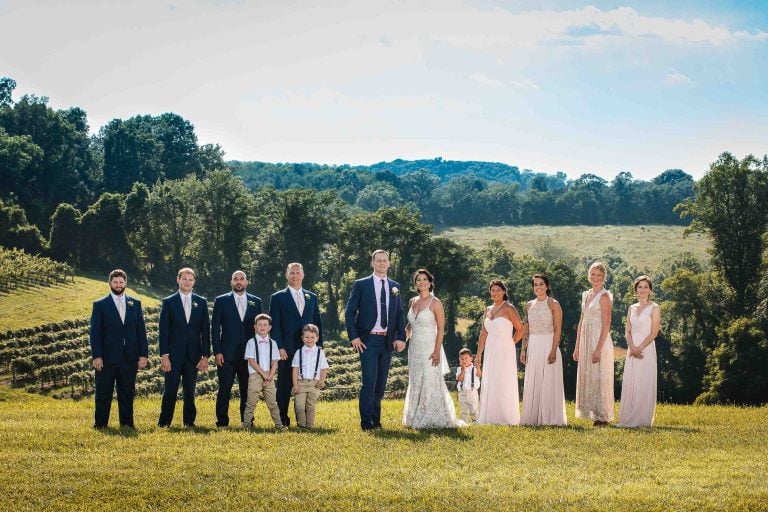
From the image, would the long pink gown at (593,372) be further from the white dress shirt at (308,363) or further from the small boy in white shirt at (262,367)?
the small boy in white shirt at (262,367)

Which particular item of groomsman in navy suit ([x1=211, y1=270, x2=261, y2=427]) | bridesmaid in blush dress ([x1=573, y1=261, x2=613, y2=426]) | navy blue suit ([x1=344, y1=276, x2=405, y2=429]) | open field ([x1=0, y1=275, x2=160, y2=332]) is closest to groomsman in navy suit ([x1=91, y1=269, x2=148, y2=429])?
groomsman in navy suit ([x1=211, y1=270, x2=261, y2=427])

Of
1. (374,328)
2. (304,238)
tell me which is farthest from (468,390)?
(304,238)

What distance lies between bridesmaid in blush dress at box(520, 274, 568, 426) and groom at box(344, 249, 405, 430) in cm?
239

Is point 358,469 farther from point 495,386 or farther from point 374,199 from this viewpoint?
point 374,199

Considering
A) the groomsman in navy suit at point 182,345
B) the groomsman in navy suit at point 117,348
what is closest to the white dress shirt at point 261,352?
the groomsman in navy suit at point 182,345

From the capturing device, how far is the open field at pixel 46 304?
54688mm

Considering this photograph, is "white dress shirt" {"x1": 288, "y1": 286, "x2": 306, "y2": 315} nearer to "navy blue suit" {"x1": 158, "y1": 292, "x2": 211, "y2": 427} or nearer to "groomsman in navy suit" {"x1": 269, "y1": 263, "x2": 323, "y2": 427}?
"groomsman in navy suit" {"x1": 269, "y1": 263, "x2": 323, "y2": 427}

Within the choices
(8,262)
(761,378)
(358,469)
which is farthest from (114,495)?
(8,262)

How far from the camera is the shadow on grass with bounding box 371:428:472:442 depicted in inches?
517

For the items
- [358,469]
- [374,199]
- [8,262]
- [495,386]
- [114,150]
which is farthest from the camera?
[374,199]

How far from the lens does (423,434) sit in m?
13.5

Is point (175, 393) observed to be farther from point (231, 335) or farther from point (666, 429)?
point (666, 429)

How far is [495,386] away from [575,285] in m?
54.8

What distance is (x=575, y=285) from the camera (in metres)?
69.0
